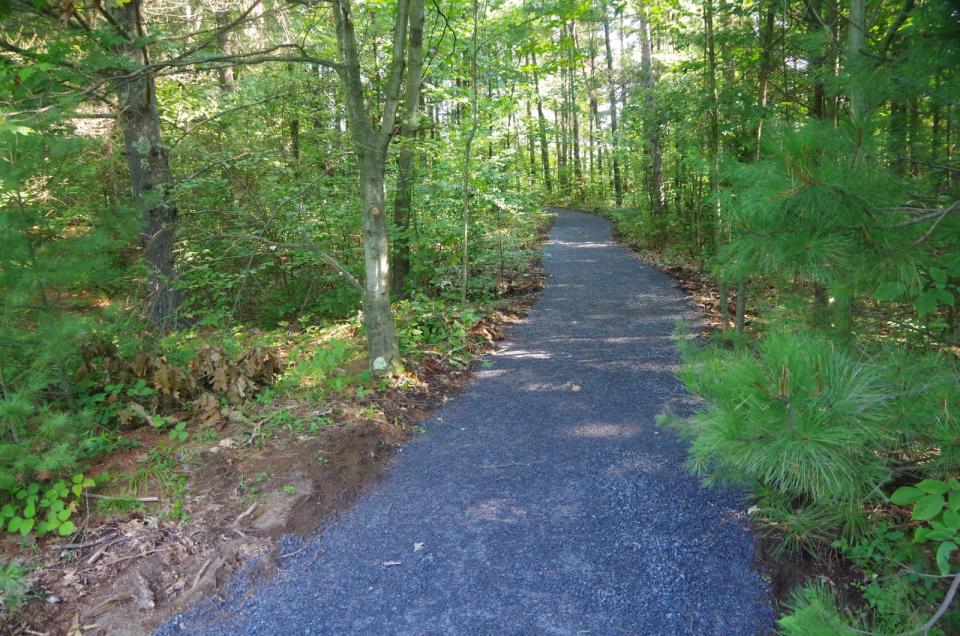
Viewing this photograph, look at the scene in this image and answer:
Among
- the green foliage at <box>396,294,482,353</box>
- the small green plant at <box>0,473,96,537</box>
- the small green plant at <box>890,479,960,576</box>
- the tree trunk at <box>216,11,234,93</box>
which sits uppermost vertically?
the tree trunk at <box>216,11,234,93</box>

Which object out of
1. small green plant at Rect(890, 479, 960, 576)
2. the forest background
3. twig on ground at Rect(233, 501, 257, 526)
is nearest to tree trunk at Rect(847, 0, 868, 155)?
the forest background

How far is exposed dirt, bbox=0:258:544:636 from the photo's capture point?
106 inches

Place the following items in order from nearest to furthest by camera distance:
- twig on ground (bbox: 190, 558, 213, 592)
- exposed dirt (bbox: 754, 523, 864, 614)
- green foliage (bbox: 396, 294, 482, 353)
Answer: exposed dirt (bbox: 754, 523, 864, 614) < twig on ground (bbox: 190, 558, 213, 592) < green foliage (bbox: 396, 294, 482, 353)

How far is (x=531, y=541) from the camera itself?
3.13 m

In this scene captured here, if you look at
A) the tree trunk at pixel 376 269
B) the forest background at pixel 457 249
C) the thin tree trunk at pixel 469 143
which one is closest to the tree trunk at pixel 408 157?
the forest background at pixel 457 249

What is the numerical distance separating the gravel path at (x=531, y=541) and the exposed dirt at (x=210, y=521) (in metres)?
0.19

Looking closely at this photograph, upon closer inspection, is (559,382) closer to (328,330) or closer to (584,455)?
(584,455)

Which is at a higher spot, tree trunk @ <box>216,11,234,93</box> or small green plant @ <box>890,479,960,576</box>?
tree trunk @ <box>216,11,234,93</box>

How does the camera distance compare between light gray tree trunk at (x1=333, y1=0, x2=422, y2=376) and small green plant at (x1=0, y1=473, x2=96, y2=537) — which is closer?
small green plant at (x1=0, y1=473, x2=96, y2=537)

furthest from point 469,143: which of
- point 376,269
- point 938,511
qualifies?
point 938,511

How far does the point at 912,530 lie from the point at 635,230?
1399 centimetres

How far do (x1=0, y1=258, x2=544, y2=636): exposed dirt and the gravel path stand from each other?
0.19 metres

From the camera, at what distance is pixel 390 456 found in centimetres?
423

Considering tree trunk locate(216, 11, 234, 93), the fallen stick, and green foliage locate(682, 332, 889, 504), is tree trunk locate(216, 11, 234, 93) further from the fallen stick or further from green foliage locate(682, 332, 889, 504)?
green foliage locate(682, 332, 889, 504)
